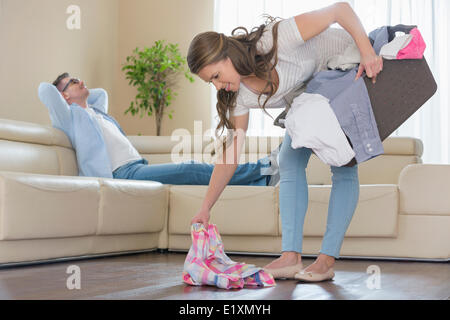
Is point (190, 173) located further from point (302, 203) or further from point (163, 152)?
point (302, 203)

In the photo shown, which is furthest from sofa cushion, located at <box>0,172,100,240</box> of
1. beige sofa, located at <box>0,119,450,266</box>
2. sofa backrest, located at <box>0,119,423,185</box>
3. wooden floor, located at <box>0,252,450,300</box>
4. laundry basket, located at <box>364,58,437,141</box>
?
laundry basket, located at <box>364,58,437,141</box>

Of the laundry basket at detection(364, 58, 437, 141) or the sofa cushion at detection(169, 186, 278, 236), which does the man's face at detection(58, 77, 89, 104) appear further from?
the laundry basket at detection(364, 58, 437, 141)

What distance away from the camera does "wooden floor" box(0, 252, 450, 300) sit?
4.78ft

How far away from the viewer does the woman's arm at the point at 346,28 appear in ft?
5.47

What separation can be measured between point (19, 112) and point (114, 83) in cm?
150

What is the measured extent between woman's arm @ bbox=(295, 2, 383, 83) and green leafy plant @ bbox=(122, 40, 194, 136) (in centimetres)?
307

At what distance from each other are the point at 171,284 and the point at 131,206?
3.40ft

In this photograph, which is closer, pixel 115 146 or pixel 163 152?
pixel 115 146

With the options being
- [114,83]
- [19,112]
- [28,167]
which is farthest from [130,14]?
[28,167]

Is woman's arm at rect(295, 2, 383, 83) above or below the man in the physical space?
above

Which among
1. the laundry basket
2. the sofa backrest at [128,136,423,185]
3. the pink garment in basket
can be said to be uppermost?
the pink garment in basket

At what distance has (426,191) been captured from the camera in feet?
8.86

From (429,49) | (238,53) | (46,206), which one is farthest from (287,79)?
(429,49)

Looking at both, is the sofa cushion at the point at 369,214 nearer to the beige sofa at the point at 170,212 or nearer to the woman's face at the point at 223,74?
the beige sofa at the point at 170,212
